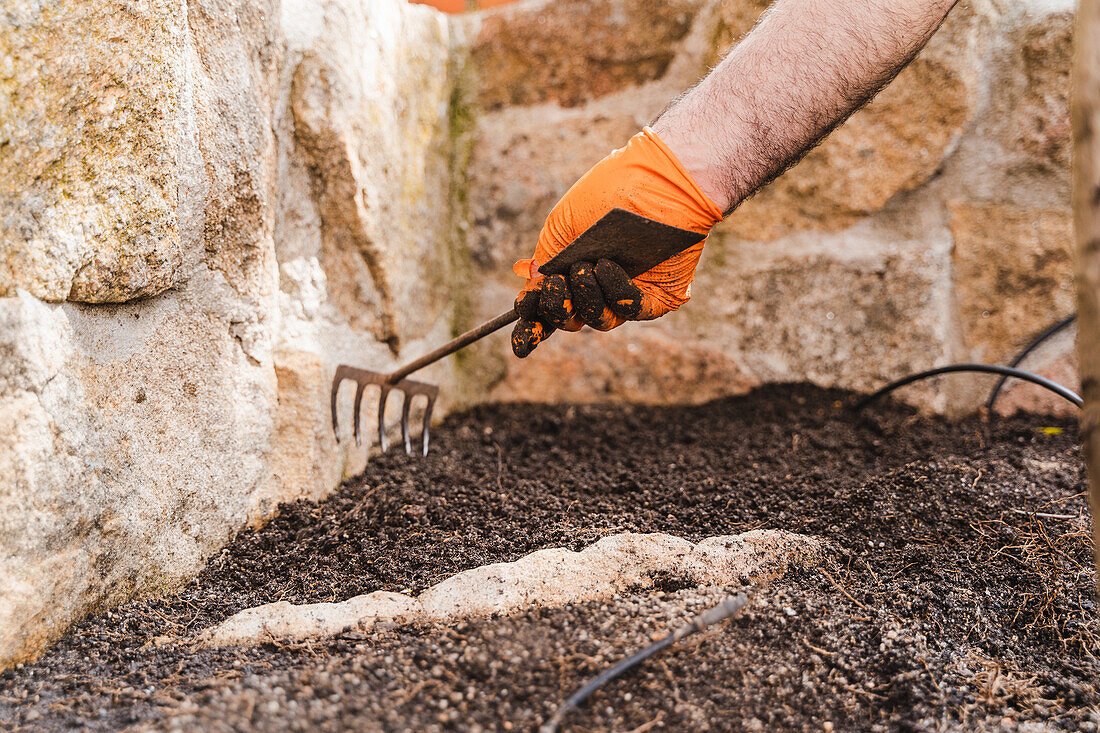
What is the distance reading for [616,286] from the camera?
1.25 meters

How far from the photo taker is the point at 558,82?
2.09 metres

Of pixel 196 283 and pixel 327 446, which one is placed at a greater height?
pixel 196 283

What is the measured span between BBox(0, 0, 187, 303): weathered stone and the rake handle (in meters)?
0.56

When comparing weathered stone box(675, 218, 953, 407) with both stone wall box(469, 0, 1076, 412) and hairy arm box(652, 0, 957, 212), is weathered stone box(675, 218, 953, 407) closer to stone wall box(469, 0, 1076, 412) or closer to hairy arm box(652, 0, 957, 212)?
stone wall box(469, 0, 1076, 412)

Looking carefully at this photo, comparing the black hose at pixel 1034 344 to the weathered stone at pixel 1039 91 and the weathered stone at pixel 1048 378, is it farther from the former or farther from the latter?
the weathered stone at pixel 1039 91

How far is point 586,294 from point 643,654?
62 cm

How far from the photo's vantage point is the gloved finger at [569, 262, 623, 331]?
125cm

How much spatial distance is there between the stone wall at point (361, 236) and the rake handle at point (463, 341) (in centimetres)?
15

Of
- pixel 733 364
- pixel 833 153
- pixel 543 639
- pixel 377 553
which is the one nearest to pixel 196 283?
pixel 377 553

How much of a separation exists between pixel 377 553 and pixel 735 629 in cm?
66

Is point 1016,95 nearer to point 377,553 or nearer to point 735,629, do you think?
point 735,629

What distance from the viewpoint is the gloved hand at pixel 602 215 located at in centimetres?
122

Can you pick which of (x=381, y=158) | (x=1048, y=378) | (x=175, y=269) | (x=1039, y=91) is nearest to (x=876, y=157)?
(x=1039, y=91)

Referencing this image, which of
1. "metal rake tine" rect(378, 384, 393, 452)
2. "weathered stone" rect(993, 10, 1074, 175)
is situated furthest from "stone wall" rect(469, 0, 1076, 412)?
"metal rake tine" rect(378, 384, 393, 452)
